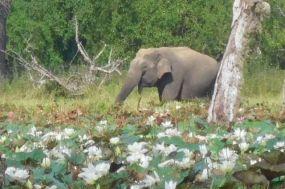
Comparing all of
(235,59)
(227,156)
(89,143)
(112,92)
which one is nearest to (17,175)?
(227,156)

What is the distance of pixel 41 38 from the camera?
3159cm

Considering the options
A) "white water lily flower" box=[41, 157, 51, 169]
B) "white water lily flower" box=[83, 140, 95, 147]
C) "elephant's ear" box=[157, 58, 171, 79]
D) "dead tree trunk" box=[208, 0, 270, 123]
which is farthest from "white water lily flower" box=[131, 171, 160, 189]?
"elephant's ear" box=[157, 58, 171, 79]

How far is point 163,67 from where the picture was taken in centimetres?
2291

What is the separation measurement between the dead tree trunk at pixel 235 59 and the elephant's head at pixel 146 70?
1058cm

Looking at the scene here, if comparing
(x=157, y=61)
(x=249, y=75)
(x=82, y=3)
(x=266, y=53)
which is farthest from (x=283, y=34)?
(x=157, y=61)

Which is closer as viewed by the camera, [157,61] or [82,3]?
[157,61]

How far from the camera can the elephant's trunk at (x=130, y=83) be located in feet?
71.7

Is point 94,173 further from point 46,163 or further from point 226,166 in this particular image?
point 46,163

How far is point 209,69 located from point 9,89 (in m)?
4.92

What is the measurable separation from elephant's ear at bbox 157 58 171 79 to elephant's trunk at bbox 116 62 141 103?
0.55m

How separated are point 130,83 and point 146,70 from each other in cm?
73

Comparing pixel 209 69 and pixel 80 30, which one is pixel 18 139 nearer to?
pixel 209 69

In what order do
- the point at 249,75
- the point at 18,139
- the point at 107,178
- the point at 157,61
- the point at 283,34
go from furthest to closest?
the point at 283,34
the point at 249,75
the point at 157,61
the point at 18,139
the point at 107,178

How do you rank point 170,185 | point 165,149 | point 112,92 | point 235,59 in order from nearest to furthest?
point 170,185 < point 165,149 < point 235,59 < point 112,92
